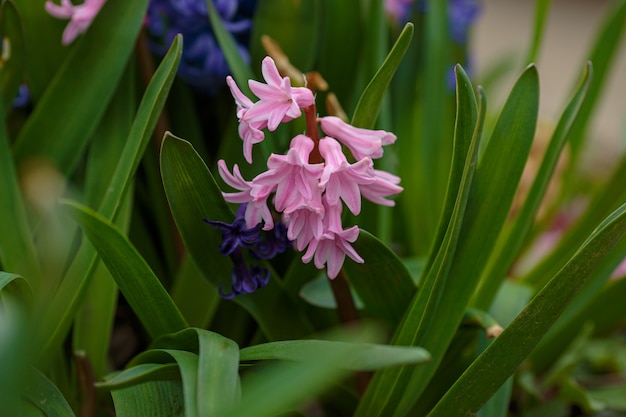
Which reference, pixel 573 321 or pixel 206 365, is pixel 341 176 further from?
pixel 573 321

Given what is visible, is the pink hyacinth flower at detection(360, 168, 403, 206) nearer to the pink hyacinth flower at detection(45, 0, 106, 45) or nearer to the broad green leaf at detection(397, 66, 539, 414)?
the broad green leaf at detection(397, 66, 539, 414)

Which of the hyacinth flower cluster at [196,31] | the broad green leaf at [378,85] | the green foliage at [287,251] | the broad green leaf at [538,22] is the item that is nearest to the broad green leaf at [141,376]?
the green foliage at [287,251]

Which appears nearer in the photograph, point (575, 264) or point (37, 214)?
point (575, 264)

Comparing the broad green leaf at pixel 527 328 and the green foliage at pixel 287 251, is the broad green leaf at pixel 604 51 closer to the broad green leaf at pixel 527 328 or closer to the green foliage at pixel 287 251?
Answer: the green foliage at pixel 287 251

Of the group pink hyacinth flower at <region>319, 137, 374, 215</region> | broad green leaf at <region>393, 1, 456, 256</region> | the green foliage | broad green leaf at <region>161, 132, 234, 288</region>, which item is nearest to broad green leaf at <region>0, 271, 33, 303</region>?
the green foliage

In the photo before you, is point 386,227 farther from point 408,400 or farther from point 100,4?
point 100,4

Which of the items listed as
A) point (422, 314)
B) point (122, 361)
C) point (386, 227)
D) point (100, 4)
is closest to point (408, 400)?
point (422, 314)
